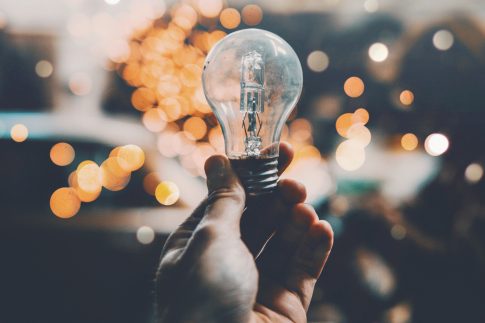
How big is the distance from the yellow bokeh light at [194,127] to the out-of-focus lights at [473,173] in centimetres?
137

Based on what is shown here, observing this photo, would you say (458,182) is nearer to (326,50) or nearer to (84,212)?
(326,50)

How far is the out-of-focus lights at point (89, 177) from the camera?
89.5 inches

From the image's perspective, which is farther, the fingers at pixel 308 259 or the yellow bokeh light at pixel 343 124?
the yellow bokeh light at pixel 343 124

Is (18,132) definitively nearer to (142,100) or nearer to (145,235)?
(142,100)

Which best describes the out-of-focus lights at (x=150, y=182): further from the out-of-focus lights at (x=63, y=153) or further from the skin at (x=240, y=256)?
the skin at (x=240, y=256)

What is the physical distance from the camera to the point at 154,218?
229cm

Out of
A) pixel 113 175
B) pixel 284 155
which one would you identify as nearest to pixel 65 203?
pixel 113 175

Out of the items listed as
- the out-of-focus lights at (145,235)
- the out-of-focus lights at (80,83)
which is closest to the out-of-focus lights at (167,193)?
the out-of-focus lights at (145,235)

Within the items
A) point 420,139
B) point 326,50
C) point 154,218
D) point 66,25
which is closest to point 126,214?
point 154,218

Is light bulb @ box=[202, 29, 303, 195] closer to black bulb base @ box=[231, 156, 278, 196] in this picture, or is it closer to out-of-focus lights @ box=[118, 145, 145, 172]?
black bulb base @ box=[231, 156, 278, 196]

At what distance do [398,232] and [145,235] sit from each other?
4.14ft

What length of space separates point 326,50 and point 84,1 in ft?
4.18

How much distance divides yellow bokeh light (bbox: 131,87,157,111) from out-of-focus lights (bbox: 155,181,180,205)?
43 cm

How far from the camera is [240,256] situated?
712 mm
